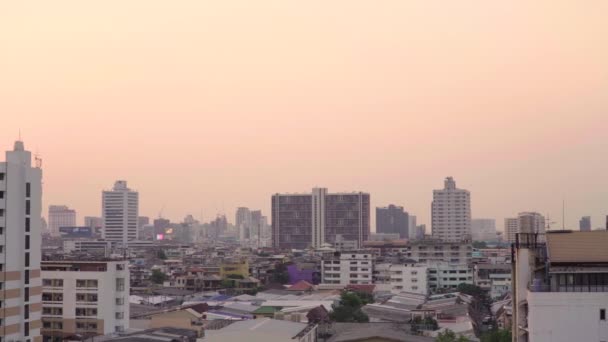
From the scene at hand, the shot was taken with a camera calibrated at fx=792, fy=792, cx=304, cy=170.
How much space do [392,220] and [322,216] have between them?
45820 millimetres

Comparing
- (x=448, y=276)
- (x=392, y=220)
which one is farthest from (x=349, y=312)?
(x=392, y=220)

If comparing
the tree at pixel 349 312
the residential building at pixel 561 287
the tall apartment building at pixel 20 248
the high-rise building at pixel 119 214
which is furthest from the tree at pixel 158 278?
the high-rise building at pixel 119 214

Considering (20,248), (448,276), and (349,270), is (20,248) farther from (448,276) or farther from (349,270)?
(349,270)

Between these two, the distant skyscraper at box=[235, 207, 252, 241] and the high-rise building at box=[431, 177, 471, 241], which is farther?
the distant skyscraper at box=[235, 207, 252, 241]

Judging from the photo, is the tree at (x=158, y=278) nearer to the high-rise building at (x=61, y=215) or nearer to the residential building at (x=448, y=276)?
the residential building at (x=448, y=276)

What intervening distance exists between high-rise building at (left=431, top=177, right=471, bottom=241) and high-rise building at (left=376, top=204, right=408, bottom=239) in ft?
128

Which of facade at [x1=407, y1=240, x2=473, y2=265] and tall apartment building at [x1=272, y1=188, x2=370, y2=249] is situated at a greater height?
tall apartment building at [x1=272, y1=188, x2=370, y2=249]

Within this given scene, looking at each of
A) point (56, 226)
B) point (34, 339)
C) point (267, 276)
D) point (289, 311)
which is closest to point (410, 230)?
point (56, 226)

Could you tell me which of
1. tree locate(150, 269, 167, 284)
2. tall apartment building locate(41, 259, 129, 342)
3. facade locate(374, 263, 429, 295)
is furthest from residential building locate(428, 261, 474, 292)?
tall apartment building locate(41, 259, 129, 342)

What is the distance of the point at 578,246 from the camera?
1269cm

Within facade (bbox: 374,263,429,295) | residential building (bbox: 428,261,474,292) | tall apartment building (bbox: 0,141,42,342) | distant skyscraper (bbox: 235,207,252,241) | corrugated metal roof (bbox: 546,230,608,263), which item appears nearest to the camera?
corrugated metal roof (bbox: 546,230,608,263)

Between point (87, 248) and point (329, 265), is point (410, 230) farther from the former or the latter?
point (329, 265)

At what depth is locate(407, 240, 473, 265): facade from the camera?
51972 mm

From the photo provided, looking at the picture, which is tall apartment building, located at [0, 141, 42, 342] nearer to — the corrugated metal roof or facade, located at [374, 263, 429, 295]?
the corrugated metal roof
